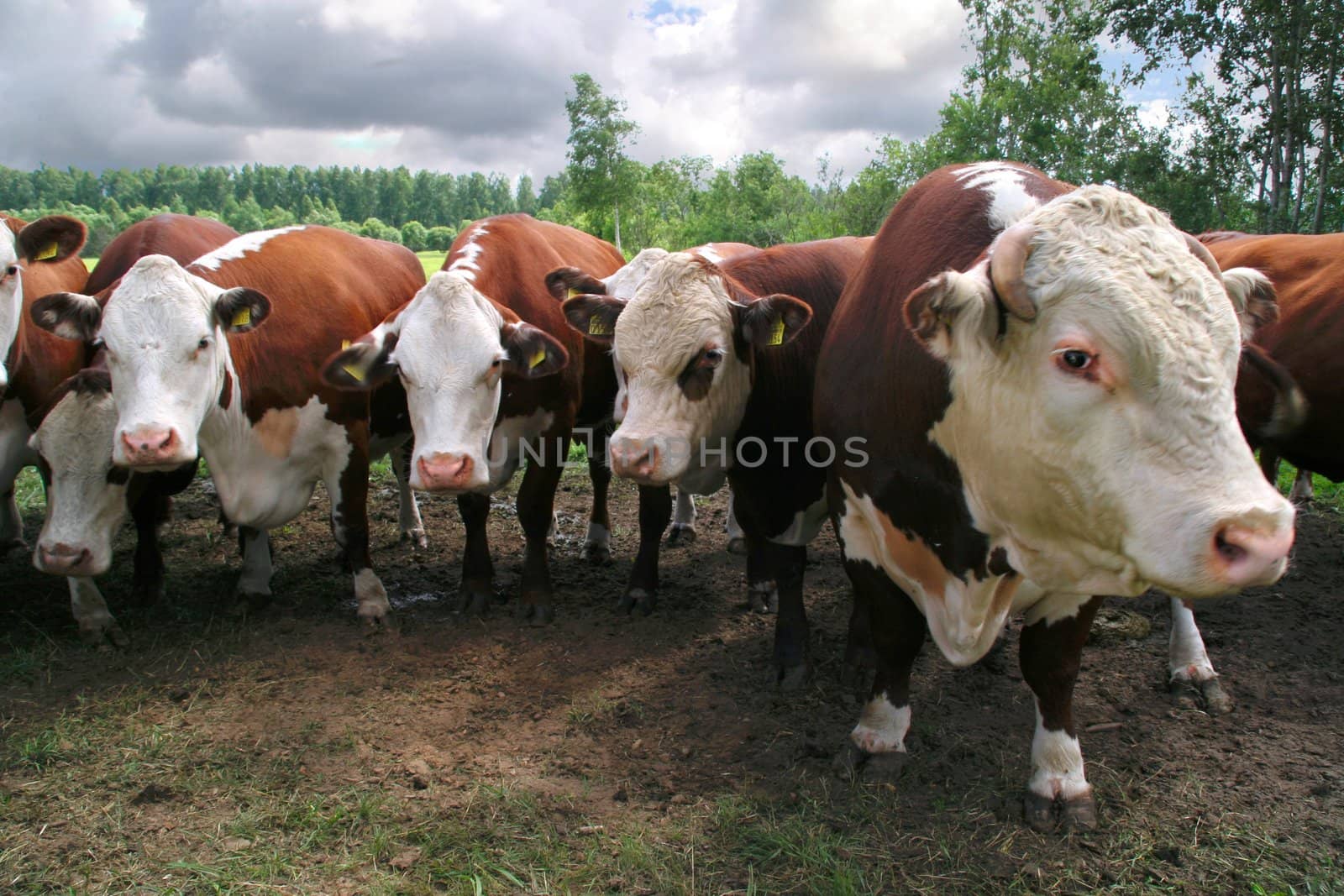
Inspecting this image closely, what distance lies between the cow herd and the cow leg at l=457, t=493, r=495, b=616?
23 millimetres

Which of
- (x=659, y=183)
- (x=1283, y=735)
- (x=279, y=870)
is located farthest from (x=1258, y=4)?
(x=659, y=183)

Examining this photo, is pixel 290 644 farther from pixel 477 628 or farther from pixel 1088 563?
pixel 1088 563

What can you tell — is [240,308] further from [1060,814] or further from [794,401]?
[1060,814]

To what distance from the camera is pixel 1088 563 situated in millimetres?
2422

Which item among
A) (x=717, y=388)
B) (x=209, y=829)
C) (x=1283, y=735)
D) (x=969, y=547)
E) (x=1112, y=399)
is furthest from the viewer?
(x=717, y=388)

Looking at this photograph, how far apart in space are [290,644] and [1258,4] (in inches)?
912

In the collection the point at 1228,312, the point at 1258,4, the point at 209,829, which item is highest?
the point at 1258,4

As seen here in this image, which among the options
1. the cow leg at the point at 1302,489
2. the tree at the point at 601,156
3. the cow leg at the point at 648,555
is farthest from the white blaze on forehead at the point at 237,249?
the tree at the point at 601,156

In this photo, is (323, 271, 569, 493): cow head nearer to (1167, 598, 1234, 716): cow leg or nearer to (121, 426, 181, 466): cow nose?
(121, 426, 181, 466): cow nose

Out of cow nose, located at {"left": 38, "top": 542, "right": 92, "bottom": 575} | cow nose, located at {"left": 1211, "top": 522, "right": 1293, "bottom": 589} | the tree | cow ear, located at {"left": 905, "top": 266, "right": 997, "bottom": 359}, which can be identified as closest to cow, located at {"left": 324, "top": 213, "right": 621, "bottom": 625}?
cow nose, located at {"left": 38, "top": 542, "right": 92, "bottom": 575}

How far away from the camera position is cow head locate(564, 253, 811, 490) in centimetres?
394

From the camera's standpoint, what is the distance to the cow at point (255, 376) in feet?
13.5

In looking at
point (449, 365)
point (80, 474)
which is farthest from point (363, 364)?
point (80, 474)

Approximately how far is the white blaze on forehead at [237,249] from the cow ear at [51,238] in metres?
0.69
